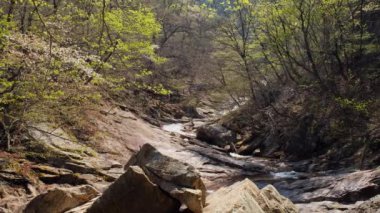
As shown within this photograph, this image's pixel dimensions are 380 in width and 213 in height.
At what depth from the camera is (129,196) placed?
29.8 ft

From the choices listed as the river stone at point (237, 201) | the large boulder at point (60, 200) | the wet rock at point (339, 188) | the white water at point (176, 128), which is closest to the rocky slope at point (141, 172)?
the wet rock at point (339, 188)

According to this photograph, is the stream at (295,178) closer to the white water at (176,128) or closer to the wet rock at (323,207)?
the wet rock at (323,207)

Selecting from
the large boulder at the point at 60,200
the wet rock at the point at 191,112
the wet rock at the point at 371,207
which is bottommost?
the wet rock at the point at 191,112

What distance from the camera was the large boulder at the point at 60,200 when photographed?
11.2 metres

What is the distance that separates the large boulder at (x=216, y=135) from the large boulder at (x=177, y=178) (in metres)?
20.8

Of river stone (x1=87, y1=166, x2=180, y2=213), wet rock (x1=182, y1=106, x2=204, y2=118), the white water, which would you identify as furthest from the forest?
wet rock (x1=182, y1=106, x2=204, y2=118)

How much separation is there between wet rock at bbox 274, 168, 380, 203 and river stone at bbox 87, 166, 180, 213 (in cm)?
810

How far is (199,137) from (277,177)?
1183 cm

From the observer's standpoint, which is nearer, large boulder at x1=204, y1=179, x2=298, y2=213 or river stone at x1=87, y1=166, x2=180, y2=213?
large boulder at x1=204, y1=179, x2=298, y2=213

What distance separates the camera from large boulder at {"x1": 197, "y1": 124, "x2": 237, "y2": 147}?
102 feet

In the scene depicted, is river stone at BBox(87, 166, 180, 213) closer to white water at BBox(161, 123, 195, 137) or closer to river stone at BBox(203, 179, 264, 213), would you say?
river stone at BBox(203, 179, 264, 213)

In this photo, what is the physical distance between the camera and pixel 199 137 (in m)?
32.1

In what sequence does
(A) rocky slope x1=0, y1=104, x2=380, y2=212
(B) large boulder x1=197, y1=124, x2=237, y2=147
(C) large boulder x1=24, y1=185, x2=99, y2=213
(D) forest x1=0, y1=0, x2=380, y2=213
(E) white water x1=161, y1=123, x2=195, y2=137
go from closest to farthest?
(D) forest x1=0, y1=0, x2=380, y2=213 → (C) large boulder x1=24, y1=185, x2=99, y2=213 → (A) rocky slope x1=0, y1=104, x2=380, y2=212 → (B) large boulder x1=197, y1=124, x2=237, y2=147 → (E) white water x1=161, y1=123, x2=195, y2=137

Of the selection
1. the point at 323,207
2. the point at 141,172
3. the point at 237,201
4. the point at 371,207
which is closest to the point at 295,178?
the point at 323,207
